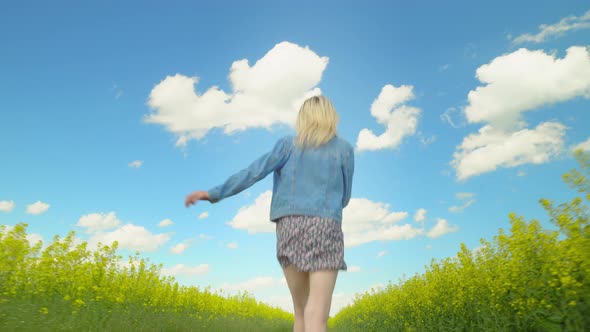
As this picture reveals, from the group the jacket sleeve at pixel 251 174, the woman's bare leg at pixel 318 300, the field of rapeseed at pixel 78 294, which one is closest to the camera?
the woman's bare leg at pixel 318 300

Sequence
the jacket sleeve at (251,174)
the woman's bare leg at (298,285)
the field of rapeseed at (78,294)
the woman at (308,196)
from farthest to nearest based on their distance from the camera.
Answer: the field of rapeseed at (78,294), the jacket sleeve at (251,174), the woman's bare leg at (298,285), the woman at (308,196)

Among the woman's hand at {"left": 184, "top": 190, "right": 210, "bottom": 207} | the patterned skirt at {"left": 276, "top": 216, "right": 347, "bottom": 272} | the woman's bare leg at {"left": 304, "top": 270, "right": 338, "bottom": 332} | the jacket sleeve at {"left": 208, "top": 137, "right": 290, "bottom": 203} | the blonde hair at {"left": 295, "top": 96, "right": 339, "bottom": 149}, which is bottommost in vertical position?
the woman's bare leg at {"left": 304, "top": 270, "right": 338, "bottom": 332}

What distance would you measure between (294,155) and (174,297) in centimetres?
631

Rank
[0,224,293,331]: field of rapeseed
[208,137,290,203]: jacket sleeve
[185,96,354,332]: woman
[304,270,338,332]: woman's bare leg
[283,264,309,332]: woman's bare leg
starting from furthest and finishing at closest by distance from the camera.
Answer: [0,224,293,331]: field of rapeseed → [208,137,290,203]: jacket sleeve → [283,264,309,332]: woman's bare leg → [185,96,354,332]: woman → [304,270,338,332]: woman's bare leg

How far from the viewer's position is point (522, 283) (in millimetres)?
4527

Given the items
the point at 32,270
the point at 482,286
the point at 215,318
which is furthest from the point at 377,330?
the point at 32,270

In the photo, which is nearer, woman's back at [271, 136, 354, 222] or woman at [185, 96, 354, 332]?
woman at [185, 96, 354, 332]

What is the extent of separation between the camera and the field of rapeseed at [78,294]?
535cm

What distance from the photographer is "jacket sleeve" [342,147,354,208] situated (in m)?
3.82

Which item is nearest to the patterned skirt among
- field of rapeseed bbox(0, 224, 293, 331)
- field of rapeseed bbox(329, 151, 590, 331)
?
field of rapeseed bbox(329, 151, 590, 331)

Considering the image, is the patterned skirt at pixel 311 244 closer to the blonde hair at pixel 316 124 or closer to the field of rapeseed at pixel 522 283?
the blonde hair at pixel 316 124

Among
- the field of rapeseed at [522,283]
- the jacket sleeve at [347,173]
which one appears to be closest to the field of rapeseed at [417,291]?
the field of rapeseed at [522,283]

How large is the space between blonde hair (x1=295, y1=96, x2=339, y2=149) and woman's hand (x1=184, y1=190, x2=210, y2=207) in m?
0.86

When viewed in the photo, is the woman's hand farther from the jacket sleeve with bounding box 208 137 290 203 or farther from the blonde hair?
the blonde hair
